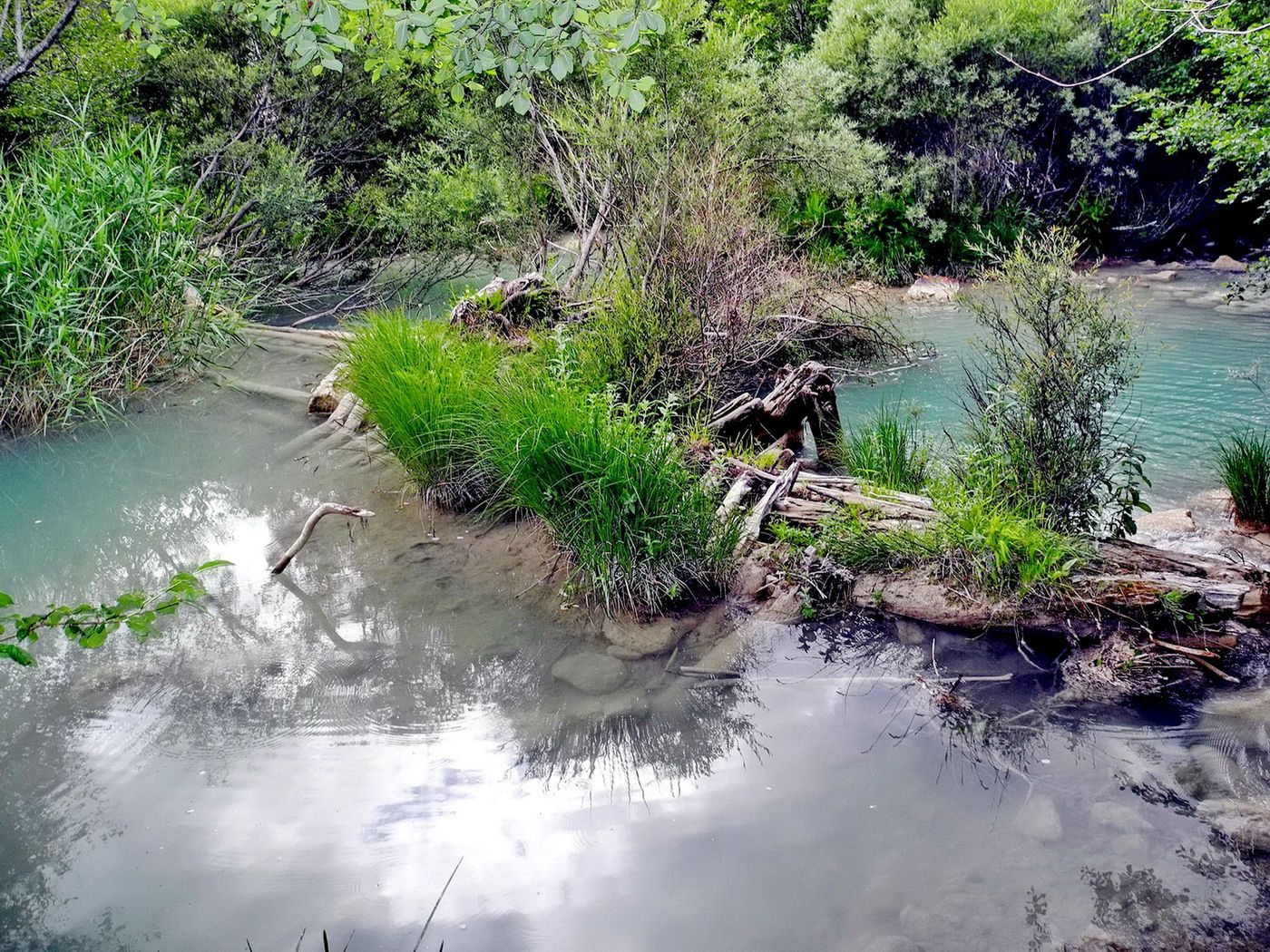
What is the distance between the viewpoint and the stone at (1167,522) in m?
5.64

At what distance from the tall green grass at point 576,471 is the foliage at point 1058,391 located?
158cm

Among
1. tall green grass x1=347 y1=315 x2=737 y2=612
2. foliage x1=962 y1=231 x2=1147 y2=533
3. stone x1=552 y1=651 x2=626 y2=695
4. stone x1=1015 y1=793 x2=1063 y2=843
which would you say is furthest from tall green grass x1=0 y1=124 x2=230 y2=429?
stone x1=1015 y1=793 x2=1063 y2=843

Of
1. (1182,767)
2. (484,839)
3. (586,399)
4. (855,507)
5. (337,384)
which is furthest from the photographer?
(337,384)

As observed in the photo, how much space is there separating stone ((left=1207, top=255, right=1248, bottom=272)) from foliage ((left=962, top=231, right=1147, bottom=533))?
39.1ft

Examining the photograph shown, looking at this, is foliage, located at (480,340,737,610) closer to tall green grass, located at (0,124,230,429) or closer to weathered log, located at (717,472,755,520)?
weathered log, located at (717,472,755,520)

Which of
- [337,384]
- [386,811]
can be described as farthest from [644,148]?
[386,811]

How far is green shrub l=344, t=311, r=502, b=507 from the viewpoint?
588 centimetres

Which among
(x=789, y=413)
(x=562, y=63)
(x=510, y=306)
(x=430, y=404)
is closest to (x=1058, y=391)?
(x=789, y=413)

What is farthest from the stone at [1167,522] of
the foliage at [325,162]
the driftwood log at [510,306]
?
the foliage at [325,162]

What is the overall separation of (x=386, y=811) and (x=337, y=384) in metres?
5.24

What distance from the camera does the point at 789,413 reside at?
6.80 m

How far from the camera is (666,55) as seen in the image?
11.0 meters

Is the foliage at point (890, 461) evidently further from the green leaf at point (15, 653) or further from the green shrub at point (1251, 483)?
the green leaf at point (15, 653)

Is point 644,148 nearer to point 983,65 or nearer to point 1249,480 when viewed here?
point 1249,480
